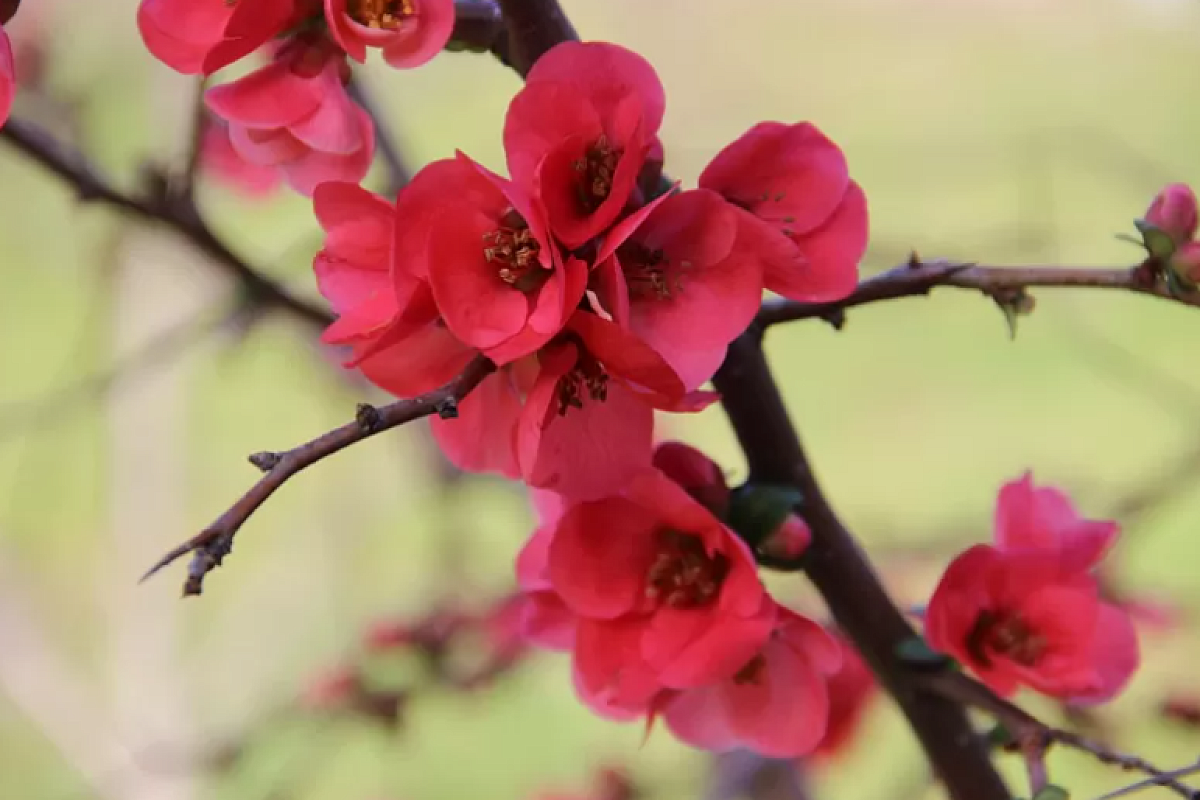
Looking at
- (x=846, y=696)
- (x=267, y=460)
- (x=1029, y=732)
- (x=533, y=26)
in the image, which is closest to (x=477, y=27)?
(x=533, y=26)

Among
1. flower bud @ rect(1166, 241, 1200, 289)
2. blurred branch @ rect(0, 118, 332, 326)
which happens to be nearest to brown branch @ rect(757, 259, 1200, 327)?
flower bud @ rect(1166, 241, 1200, 289)

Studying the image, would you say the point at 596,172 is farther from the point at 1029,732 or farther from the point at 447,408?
the point at 1029,732

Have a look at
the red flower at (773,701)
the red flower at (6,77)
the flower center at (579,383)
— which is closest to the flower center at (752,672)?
the red flower at (773,701)

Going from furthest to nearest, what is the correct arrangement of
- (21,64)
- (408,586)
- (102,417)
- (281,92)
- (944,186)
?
(944,186) → (408,586) → (102,417) → (21,64) → (281,92)

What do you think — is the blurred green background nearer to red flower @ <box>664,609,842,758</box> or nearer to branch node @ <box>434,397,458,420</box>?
red flower @ <box>664,609,842,758</box>

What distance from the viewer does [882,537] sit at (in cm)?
102

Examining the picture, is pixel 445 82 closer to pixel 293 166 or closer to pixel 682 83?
pixel 682 83

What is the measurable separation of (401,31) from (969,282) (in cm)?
15

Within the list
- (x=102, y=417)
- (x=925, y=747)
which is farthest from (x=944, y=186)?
(x=925, y=747)

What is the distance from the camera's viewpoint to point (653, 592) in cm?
26

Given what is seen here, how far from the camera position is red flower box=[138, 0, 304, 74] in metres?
0.20

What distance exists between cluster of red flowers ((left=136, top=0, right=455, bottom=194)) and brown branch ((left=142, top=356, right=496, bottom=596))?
0.07m

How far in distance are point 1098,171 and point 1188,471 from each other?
0.93 meters

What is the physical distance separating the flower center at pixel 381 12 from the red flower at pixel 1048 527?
21cm
